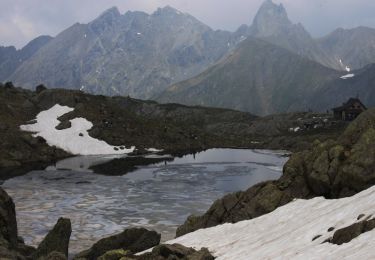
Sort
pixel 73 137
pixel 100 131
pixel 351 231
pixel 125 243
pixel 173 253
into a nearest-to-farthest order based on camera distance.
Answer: pixel 351 231
pixel 173 253
pixel 125 243
pixel 73 137
pixel 100 131

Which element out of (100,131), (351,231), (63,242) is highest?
(100,131)

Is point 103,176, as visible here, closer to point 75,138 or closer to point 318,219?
point 75,138

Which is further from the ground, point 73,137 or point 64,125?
point 64,125

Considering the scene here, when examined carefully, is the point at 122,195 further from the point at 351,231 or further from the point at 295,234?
the point at 351,231

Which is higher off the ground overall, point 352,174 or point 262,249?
point 352,174

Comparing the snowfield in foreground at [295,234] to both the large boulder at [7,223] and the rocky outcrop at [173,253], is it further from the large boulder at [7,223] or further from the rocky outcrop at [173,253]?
the large boulder at [7,223]

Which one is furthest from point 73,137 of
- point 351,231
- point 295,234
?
point 351,231

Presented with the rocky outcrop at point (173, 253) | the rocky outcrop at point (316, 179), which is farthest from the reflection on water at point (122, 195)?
the rocky outcrop at point (173, 253)

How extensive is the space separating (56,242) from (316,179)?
58.9 ft

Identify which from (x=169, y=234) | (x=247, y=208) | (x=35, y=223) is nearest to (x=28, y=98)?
(x=35, y=223)

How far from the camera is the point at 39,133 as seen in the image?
11462cm

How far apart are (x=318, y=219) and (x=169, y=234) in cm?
1765

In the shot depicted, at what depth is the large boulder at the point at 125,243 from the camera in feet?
102

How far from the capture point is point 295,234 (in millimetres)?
23516
